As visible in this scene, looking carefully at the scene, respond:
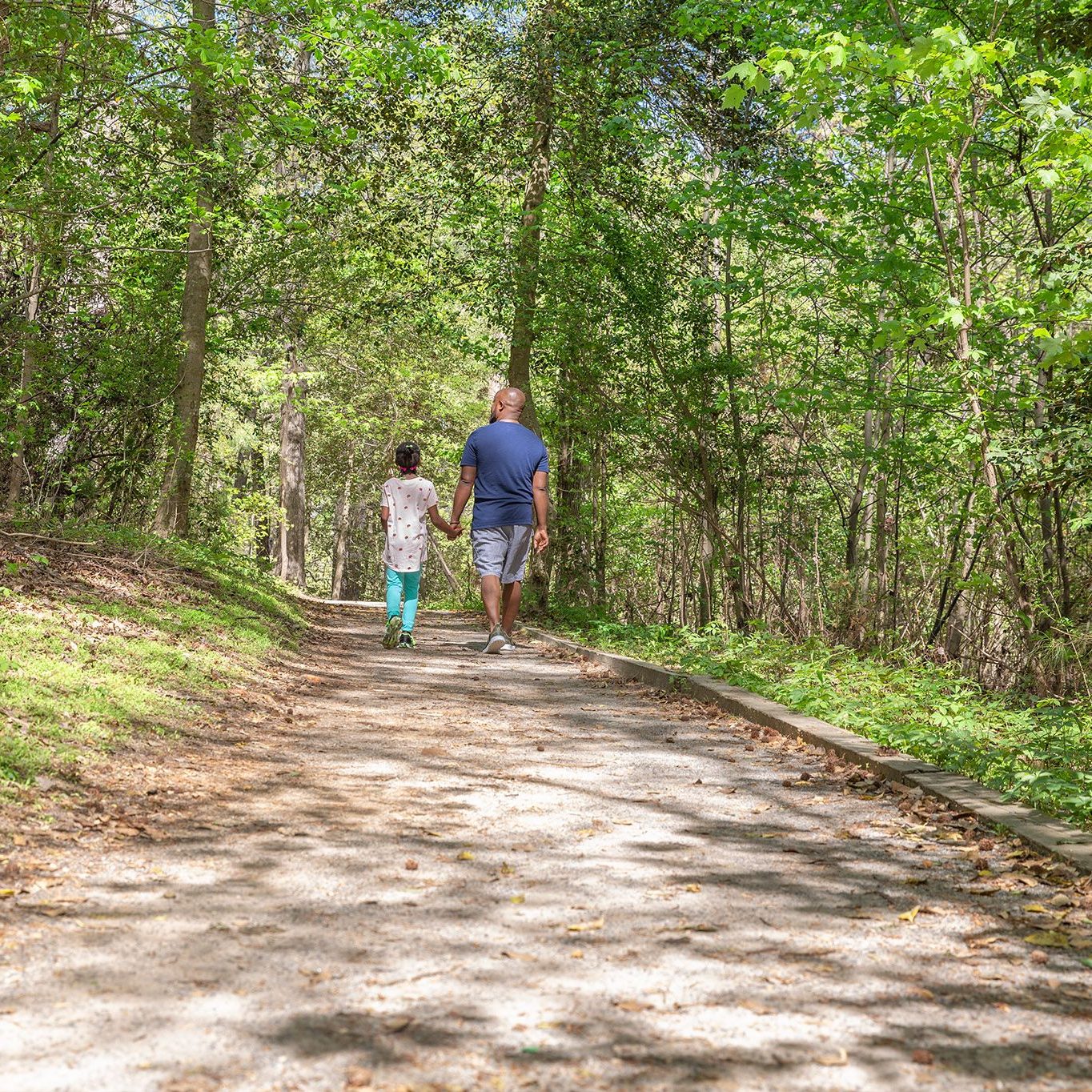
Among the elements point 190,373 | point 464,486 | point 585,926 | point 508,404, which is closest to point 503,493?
point 464,486

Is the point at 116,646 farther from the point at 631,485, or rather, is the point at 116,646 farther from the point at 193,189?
Result: the point at 631,485

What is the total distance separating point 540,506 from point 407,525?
159 cm

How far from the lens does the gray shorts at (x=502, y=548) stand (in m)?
11.2

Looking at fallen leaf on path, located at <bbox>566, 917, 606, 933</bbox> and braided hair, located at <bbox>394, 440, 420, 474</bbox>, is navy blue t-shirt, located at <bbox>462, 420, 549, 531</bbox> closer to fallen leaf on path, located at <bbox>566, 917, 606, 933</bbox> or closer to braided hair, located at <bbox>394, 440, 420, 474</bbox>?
braided hair, located at <bbox>394, 440, 420, 474</bbox>

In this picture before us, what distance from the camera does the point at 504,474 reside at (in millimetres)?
11281

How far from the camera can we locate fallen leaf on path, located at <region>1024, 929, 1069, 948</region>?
3.70 meters

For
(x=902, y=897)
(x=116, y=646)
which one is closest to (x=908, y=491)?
(x=116, y=646)

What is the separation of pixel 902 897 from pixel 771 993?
1.22 m

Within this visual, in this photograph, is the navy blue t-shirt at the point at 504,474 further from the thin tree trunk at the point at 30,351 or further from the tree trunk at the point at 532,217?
the tree trunk at the point at 532,217

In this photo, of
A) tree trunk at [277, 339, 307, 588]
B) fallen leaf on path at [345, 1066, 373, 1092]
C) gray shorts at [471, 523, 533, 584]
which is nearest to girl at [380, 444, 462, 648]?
gray shorts at [471, 523, 533, 584]

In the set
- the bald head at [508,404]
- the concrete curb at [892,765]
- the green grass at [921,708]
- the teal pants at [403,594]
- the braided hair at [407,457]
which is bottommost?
the concrete curb at [892,765]

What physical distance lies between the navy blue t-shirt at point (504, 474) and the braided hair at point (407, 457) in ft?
2.94

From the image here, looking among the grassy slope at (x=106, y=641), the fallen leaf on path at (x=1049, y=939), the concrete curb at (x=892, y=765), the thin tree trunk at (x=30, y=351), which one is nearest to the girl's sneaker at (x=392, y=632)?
the grassy slope at (x=106, y=641)

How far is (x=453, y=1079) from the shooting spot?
2580 mm
